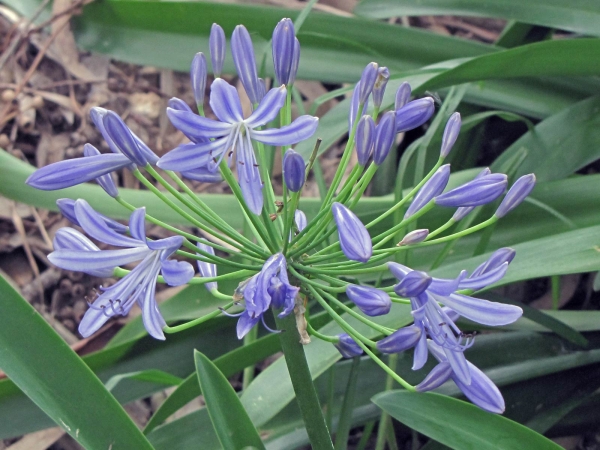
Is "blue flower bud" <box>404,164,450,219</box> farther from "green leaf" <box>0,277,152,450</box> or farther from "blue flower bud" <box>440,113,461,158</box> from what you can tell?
"green leaf" <box>0,277,152,450</box>

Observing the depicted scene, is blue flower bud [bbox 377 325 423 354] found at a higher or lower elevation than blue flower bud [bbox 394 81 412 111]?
lower

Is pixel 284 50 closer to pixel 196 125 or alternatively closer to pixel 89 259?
pixel 196 125

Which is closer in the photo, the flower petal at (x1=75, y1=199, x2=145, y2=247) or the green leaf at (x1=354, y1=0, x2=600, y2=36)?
the flower petal at (x1=75, y1=199, x2=145, y2=247)

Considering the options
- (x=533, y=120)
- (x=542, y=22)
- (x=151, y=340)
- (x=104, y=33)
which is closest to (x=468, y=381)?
(x=151, y=340)

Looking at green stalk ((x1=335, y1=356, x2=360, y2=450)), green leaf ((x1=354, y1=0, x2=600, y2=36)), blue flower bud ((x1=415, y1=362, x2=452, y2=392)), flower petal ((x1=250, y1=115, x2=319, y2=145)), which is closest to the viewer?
flower petal ((x1=250, y1=115, x2=319, y2=145))

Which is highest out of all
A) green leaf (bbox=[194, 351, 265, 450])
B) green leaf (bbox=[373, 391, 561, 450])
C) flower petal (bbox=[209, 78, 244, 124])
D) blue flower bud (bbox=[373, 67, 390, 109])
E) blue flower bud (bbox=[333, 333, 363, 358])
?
flower petal (bbox=[209, 78, 244, 124])

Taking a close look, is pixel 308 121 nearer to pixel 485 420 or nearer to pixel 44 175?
pixel 44 175

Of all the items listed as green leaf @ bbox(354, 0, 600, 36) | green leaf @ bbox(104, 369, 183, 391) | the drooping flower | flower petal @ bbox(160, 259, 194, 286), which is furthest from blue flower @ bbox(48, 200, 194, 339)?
green leaf @ bbox(354, 0, 600, 36)
